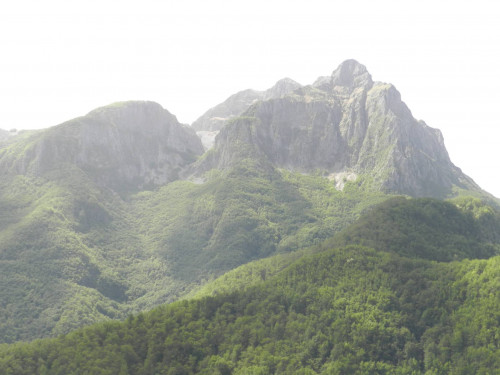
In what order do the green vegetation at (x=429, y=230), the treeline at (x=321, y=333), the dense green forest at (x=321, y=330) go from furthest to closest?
the green vegetation at (x=429, y=230) → the dense green forest at (x=321, y=330) → the treeline at (x=321, y=333)

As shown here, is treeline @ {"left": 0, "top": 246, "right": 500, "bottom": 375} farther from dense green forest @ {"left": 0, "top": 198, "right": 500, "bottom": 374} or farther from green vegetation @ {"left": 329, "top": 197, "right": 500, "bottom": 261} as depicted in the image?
green vegetation @ {"left": 329, "top": 197, "right": 500, "bottom": 261}

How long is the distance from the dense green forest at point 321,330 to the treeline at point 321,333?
254 mm

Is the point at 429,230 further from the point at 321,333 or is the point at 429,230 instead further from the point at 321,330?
the point at 321,333

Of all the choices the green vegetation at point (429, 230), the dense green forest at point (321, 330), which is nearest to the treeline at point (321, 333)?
the dense green forest at point (321, 330)

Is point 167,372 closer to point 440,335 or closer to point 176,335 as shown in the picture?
point 176,335

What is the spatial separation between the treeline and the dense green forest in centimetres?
25

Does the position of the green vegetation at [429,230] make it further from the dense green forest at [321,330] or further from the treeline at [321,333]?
the treeline at [321,333]

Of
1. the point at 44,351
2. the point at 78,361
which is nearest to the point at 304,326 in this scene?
the point at 78,361

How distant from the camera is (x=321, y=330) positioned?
9338 centimetres

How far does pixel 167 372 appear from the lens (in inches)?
3398

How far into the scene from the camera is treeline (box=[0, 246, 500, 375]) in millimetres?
82062

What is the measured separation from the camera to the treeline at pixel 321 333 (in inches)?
3231

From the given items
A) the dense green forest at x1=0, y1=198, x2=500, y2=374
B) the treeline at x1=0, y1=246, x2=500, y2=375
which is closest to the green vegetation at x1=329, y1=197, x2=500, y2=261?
the dense green forest at x1=0, y1=198, x2=500, y2=374

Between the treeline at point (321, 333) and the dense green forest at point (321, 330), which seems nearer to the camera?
the treeline at point (321, 333)
